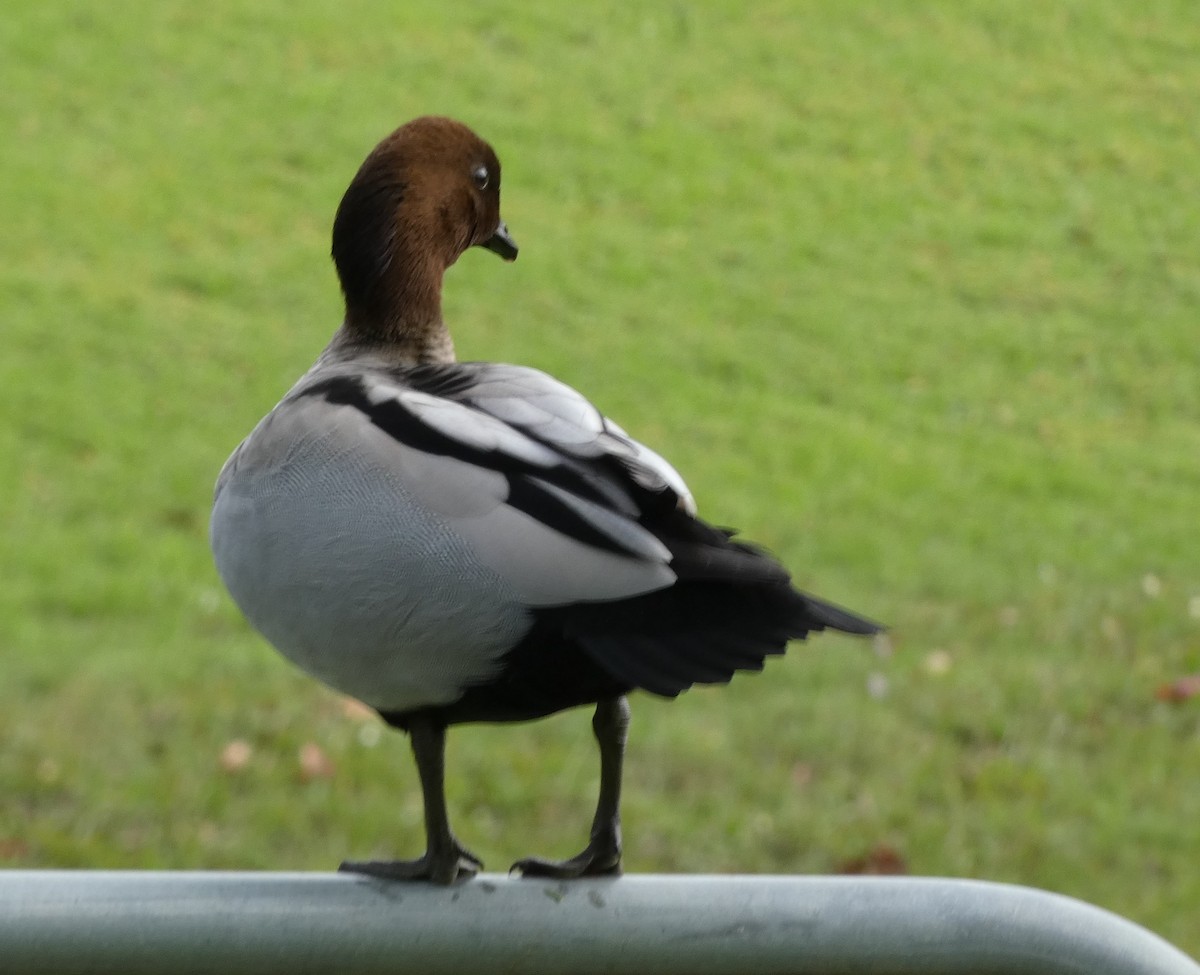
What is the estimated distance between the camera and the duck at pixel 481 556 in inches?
45.8

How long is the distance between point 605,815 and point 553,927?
0.12 m

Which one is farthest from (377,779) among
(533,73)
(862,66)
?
(862,66)

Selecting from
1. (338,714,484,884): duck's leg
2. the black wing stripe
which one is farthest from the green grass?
the black wing stripe

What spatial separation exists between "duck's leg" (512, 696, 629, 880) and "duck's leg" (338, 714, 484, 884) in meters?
0.07

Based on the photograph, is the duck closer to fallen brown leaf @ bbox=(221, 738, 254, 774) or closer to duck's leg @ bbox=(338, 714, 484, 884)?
duck's leg @ bbox=(338, 714, 484, 884)

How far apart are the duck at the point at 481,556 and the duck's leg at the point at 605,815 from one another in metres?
0.07

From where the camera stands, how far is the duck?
116 centimetres

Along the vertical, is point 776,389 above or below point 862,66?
below

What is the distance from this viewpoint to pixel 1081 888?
3801 millimetres

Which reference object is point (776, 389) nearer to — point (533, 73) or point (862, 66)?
point (533, 73)

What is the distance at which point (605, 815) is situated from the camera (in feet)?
4.70

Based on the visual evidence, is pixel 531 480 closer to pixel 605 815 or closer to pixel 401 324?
pixel 401 324

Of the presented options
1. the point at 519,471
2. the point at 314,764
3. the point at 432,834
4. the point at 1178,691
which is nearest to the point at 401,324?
the point at 519,471

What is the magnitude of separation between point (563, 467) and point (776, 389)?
5069mm
